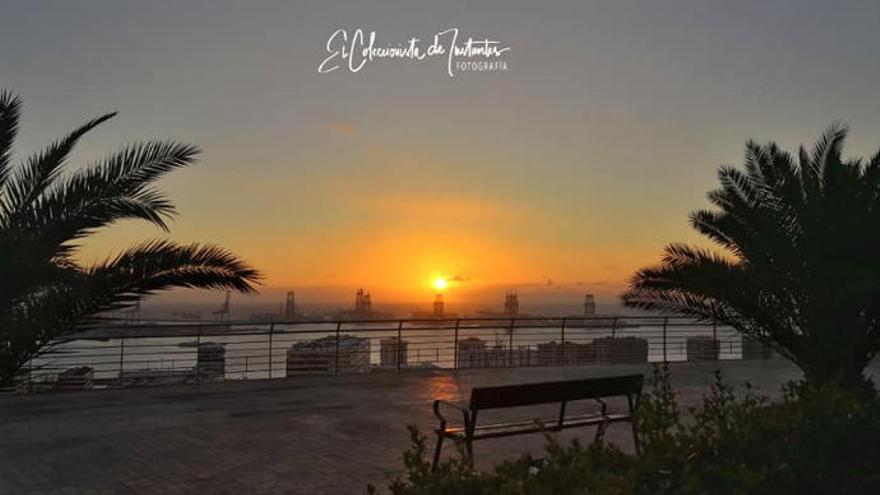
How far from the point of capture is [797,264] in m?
8.84

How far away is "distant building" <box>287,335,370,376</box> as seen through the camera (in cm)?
1499

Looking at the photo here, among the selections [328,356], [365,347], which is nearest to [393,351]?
[365,347]

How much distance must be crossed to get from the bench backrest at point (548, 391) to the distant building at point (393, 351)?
29.5 feet

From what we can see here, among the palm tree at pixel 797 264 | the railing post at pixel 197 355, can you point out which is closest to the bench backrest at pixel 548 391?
the palm tree at pixel 797 264

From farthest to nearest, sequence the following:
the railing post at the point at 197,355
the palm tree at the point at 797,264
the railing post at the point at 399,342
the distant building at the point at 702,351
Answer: the distant building at the point at 702,351 → the railing post at the point at 399,342 → the railing post at the point at 197,355 → the palm tree at the point at 797,264

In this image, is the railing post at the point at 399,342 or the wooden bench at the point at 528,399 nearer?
the wooden bench at the point at 528,399

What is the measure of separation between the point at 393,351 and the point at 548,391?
32.3ft

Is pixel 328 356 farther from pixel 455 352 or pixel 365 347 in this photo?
pixel 455 352

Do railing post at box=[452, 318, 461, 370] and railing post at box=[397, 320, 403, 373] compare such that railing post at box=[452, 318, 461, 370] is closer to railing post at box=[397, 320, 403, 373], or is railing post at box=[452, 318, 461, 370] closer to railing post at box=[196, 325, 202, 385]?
railing post at box=[397, 320, 403, 373]

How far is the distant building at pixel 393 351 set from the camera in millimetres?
15922

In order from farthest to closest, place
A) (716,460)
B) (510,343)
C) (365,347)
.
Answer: (510,343)
(365,347)
(716,460)

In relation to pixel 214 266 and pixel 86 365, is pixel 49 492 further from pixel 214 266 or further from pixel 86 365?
pixel 86 365

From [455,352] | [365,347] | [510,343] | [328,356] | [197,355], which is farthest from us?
[455,352]

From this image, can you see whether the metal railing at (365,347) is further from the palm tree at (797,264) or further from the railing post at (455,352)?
the palm tree at (797,264)
